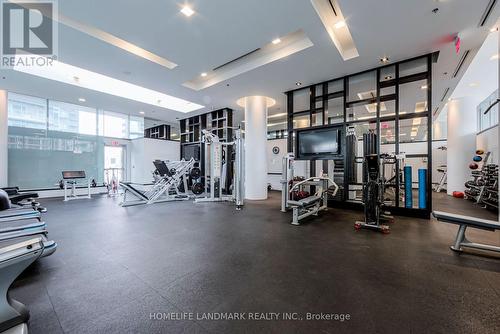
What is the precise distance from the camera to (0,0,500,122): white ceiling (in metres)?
3.31

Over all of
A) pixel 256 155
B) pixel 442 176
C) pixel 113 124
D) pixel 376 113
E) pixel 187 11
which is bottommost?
pixel 442 176

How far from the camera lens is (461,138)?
725 centimetres

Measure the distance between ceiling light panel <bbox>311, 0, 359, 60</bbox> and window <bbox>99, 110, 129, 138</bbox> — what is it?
9618 millimetres

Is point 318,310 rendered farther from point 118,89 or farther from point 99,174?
point 99,174

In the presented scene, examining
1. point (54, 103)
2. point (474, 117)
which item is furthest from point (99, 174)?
point (474, 117)

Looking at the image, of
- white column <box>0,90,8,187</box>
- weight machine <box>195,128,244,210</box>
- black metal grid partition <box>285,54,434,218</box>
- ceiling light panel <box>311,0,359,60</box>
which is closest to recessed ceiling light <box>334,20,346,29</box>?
ceiling light panel <box>311,0,359,60</box>

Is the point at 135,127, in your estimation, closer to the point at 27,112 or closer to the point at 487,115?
the point at 27,112

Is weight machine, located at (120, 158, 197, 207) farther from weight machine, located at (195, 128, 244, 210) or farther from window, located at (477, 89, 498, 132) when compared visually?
window, located at (477, 89, 498, 132)

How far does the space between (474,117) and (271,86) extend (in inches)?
288

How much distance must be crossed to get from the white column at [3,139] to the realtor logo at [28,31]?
2.44 m

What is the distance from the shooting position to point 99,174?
29.3ft

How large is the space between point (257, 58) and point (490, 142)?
7.52m

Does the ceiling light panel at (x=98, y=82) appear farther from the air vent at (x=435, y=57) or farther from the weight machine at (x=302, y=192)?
the air vent at (x=435, y=57)

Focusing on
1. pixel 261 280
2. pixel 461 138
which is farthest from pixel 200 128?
pixel 461 138
